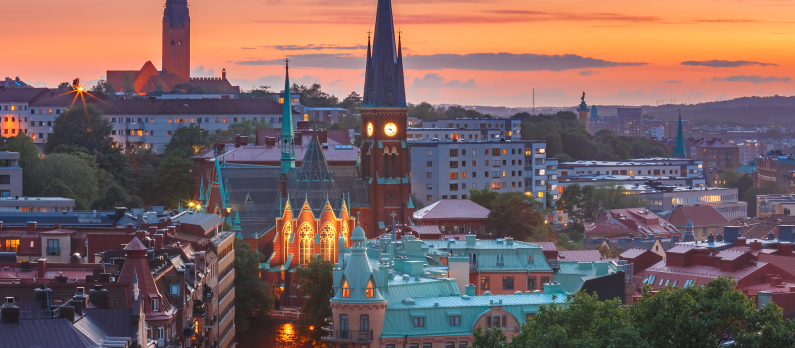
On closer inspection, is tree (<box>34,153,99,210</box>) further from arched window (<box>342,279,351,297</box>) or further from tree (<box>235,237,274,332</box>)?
arched window (<box>342,279,351,297</box>)

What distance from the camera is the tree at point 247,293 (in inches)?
5256

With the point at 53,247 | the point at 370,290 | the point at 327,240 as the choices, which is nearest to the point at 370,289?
the point at 370,290

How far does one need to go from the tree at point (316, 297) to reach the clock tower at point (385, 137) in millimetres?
38835

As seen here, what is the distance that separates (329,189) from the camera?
16262cm

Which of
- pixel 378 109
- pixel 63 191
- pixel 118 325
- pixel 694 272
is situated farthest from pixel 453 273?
pixel 63 191

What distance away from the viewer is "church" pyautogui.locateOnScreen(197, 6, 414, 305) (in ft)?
527

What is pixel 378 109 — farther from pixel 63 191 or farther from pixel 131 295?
pixel 131 295

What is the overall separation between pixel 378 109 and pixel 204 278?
2475 inches

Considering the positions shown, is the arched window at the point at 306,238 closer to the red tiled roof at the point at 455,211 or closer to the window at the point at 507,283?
the red tiled roof at the point at 455,211

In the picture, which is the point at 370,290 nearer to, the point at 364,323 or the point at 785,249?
the point at 364,323

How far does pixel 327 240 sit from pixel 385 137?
1709 cm

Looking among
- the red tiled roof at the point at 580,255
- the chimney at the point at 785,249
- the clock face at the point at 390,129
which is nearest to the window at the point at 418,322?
the red tiled roof at the point at 580,255

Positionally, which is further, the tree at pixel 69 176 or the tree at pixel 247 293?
the tree at pixel 69 176

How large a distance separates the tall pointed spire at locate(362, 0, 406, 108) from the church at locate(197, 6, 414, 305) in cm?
12
